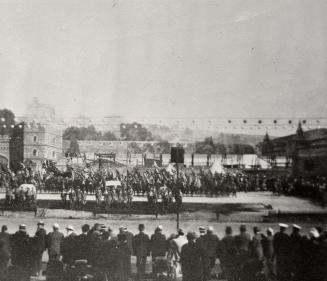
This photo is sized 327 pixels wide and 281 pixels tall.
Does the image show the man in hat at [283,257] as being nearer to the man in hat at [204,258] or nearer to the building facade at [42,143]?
the man in hat at [204,258]

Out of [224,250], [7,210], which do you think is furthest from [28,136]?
[224,250]

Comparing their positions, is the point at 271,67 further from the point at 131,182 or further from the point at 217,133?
the point at 131,182

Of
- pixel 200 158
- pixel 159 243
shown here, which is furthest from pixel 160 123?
pixel 159 243

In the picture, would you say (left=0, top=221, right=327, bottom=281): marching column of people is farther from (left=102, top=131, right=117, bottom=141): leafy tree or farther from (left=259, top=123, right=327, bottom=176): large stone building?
(left=102, top=131, right=117, bottom=141): leafy tree

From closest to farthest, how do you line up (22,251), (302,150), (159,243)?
1. (22,251)
2. (159,243)
3. (302,150)

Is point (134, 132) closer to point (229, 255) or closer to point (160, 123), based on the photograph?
point (160, 123)

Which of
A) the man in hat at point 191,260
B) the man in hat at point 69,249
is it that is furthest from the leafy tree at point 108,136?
the man in hat at point 191,260
